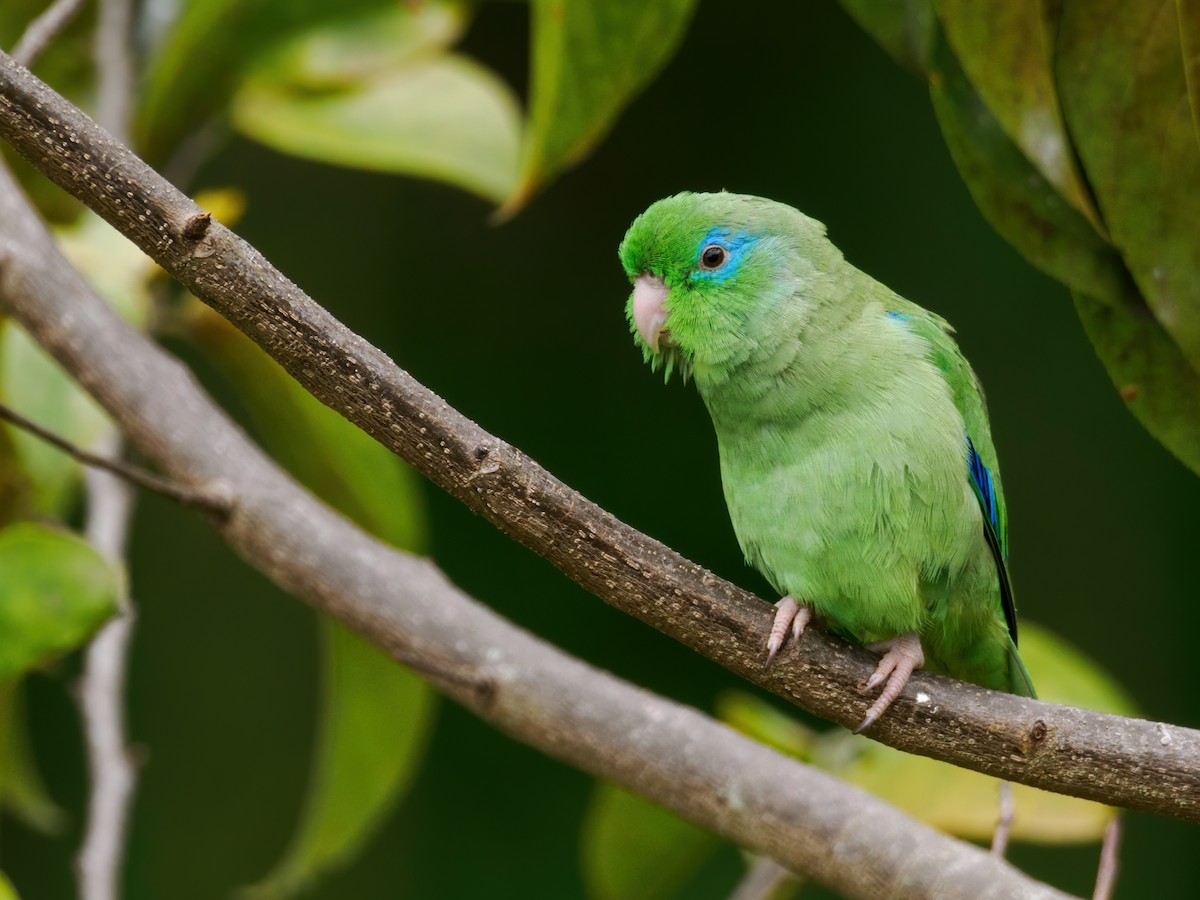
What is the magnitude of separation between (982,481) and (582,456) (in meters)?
1.94

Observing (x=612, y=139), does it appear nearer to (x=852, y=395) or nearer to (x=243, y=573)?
(x=243, y=573)

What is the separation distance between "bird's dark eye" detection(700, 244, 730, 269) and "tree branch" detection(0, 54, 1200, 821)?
46 cm

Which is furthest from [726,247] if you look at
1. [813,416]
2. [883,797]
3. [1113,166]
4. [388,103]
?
[388,103]

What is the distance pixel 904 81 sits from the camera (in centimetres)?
331

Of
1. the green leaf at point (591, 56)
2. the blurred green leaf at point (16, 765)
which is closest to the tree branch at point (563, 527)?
the green leaf at point (591, 56)

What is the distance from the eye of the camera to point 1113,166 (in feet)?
4.11

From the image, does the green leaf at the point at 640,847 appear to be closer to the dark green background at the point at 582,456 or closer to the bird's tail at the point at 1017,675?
the bird's tail at the point at 1017,675

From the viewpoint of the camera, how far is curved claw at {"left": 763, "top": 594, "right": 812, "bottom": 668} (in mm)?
1206

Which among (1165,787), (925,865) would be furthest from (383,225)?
(1165,787)

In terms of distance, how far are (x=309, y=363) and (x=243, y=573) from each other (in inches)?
108

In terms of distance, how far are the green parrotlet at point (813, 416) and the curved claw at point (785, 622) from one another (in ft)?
0.07

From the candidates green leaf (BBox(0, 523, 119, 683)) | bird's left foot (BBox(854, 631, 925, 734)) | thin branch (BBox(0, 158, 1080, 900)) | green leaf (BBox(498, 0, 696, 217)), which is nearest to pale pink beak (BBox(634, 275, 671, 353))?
green leaf (BBox(498, 0, 696, 217))

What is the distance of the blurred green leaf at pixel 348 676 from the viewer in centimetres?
223

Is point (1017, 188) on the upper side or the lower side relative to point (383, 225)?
upper
